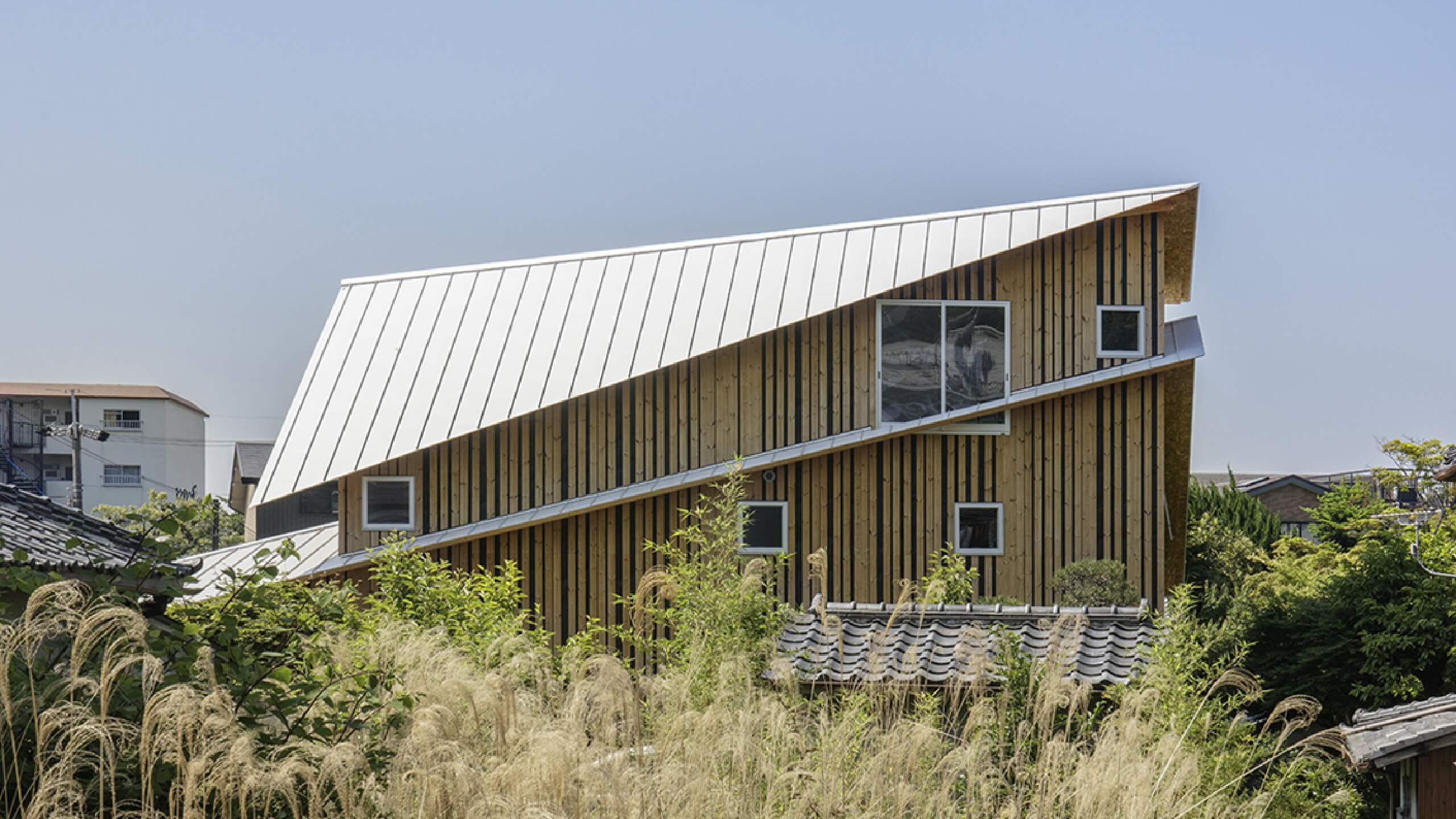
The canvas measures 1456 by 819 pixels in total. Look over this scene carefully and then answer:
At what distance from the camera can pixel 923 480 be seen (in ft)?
53.9

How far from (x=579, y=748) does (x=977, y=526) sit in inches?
495

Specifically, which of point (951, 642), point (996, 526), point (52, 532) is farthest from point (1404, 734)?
point (52, 532)

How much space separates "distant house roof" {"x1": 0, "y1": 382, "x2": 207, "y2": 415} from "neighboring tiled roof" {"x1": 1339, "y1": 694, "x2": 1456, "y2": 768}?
195 feet

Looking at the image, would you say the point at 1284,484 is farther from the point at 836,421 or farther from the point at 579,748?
the point at 579,748

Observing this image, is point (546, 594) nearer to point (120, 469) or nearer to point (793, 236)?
point (793, 236)

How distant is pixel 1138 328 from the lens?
16.3 m

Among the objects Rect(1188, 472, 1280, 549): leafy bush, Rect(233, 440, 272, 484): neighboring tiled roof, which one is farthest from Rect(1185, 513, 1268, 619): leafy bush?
Rect(233, 440, 272, 484): neighboring tiled roof

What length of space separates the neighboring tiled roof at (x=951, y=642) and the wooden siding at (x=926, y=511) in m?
Answer: 6.58

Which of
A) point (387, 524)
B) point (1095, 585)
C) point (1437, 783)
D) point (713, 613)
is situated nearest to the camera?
point (1437, 783)

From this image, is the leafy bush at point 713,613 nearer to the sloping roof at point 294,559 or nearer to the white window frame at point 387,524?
the white window frame at point 387,524

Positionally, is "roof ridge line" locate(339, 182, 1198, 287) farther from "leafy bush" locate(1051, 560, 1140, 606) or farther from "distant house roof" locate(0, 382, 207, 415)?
"distant house roof" locate(0, 382, 207, 415)

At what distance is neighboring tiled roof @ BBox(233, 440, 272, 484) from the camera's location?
46.0m

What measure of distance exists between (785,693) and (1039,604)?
10.4 metres

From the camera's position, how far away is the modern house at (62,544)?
4770mm
